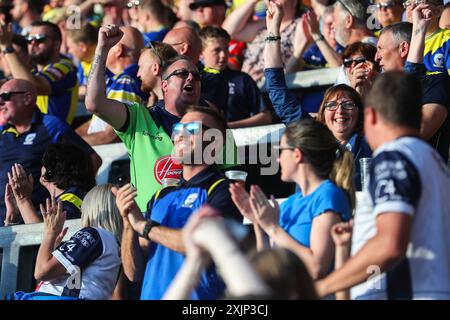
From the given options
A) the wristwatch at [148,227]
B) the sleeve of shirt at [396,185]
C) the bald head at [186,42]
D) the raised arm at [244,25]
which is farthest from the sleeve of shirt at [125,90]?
the sleeve of shirt at [396,185]

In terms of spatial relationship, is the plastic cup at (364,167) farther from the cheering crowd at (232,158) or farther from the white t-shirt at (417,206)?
the white t-shirt at (417,206)

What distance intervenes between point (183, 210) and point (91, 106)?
1.40m

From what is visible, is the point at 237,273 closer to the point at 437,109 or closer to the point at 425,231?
the point at 425,231

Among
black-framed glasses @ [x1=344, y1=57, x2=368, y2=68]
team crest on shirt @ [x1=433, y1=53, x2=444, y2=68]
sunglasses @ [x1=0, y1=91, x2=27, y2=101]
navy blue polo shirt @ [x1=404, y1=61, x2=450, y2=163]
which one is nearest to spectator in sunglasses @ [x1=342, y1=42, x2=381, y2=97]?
black-framed glasses @ [x1=344, y1=57, x2=368, y2=68]

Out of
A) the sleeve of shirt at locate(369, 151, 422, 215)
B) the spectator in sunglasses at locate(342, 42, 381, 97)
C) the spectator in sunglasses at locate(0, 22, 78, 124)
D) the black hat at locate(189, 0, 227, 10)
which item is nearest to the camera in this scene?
the sleeve of shirt at locate(369, 151, 422, 215)

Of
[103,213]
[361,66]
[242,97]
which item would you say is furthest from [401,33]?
[103,213]

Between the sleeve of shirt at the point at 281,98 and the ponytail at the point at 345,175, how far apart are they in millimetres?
2034

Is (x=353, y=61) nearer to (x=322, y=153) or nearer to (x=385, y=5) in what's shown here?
(x=385, y=5)

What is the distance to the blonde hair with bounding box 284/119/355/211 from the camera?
5.74 metres

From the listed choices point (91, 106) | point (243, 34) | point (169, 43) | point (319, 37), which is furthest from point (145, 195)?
point (243, 34)

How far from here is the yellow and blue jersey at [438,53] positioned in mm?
7992

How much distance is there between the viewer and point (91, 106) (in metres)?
7.05

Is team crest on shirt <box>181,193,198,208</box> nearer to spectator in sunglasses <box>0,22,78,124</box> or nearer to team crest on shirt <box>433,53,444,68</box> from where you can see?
team crest on shirt <box>433,53,444,68</box>

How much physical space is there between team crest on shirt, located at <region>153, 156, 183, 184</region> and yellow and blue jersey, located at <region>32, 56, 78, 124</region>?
3.55 meters
